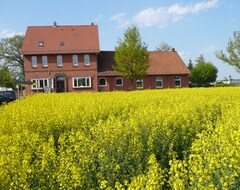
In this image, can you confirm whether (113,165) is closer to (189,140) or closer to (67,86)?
(189,140)

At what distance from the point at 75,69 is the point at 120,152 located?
133 ft

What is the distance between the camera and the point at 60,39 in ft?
157

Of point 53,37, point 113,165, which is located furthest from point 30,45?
point 113,165

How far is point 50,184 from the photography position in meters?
4.78

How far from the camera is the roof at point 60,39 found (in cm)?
4572

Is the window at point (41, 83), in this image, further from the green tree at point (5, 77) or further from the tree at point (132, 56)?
the green tree at point (5, 77)

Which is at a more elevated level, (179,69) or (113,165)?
(179,69)

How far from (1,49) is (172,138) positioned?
64.2 m

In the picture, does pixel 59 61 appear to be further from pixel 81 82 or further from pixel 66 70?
pixel 81 82

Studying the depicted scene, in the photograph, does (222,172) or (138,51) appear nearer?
(222,172)

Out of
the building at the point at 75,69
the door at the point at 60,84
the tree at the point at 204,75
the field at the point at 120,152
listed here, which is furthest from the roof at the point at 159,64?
the field at the point at 120,152

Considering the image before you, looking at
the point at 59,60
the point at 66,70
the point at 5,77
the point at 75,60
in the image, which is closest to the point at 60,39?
the point at 59,60

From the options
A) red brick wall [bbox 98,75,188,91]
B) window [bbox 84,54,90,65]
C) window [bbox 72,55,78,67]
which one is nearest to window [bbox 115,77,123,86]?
red brick wall [bbox 98,75,188,91]

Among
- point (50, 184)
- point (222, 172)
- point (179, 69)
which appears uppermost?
point (179, 69)
